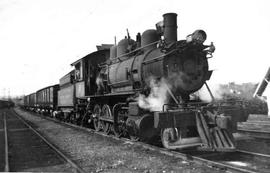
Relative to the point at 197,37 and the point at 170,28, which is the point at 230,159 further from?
the point at 170,28

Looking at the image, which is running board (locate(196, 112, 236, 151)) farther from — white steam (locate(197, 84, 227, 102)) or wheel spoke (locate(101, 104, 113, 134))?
wheel spoke (locate(101, 104, 113, 134))

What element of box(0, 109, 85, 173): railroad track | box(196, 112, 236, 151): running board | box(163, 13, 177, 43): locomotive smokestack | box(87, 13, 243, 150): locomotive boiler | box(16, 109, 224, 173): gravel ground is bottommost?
box(0, 109, 85, 173): railroad track

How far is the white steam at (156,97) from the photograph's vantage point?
7.93 meters

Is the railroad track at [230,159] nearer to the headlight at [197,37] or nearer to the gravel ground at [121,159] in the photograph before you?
the gravel ground at [121,159]

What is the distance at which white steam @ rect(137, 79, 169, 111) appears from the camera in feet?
26.0

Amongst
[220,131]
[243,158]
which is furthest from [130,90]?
[243,158]

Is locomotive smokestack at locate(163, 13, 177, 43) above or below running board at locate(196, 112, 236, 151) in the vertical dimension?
above

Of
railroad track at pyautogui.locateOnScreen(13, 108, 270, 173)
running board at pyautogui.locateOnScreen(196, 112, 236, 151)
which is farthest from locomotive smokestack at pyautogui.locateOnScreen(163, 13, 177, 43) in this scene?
railroad track at pyautogui.locateOnScreen(13, 108, 270, 173)

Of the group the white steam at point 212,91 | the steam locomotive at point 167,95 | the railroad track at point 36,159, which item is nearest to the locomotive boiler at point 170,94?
the steam locomotive at point 167,95

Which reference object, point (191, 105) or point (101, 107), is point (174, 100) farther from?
point (101, 107)

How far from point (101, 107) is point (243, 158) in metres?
6.56

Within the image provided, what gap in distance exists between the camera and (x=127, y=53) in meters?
10.1

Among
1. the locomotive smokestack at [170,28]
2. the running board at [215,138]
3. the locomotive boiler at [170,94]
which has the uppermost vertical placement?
the locomotive smokestack at [170,28]

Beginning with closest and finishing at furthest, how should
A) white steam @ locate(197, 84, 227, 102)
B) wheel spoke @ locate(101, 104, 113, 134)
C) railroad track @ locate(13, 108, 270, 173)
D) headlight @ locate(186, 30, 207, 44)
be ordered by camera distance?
railroad track @ locate(13, 108, 270, 173), headlight @ locate(186, 30, 207, 44), white steam @ locate(197, 84, 227, 102), wheel spoke @ locate(101, 104, 113, 134)
